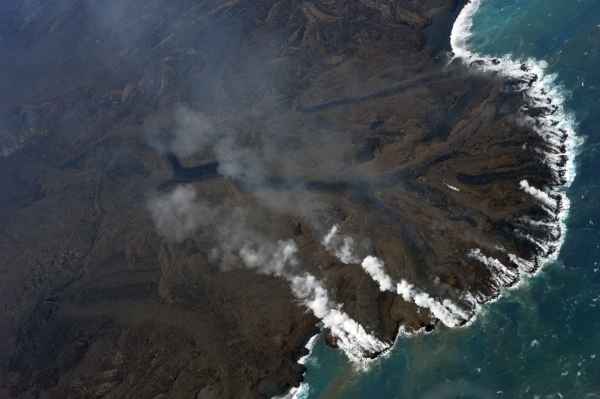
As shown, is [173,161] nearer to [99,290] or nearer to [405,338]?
[99,290]

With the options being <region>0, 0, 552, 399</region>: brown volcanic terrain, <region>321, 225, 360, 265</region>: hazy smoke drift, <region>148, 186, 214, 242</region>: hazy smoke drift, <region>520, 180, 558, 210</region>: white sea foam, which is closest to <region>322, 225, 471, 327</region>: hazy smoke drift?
<region>321, 225, 360, 265</region>: hazy smoke drift

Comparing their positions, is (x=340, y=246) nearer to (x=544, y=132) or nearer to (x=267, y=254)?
(x=267, y=254)

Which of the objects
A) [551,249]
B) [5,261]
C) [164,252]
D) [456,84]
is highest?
[456,84]

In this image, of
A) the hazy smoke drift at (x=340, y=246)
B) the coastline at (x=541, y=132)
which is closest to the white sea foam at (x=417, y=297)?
the coastline at (x=541, y=132)

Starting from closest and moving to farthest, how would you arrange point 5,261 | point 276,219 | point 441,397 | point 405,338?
point 441,397 < point 405,338 < point 276,219 < point 5,261

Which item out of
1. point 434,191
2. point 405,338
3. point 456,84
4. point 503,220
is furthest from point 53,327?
point 456,84

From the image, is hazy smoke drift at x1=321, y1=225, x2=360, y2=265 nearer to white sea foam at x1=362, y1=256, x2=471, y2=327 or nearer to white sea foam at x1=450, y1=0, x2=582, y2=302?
white sea foam at x1=362, y1=256, x2=471, y2=327
